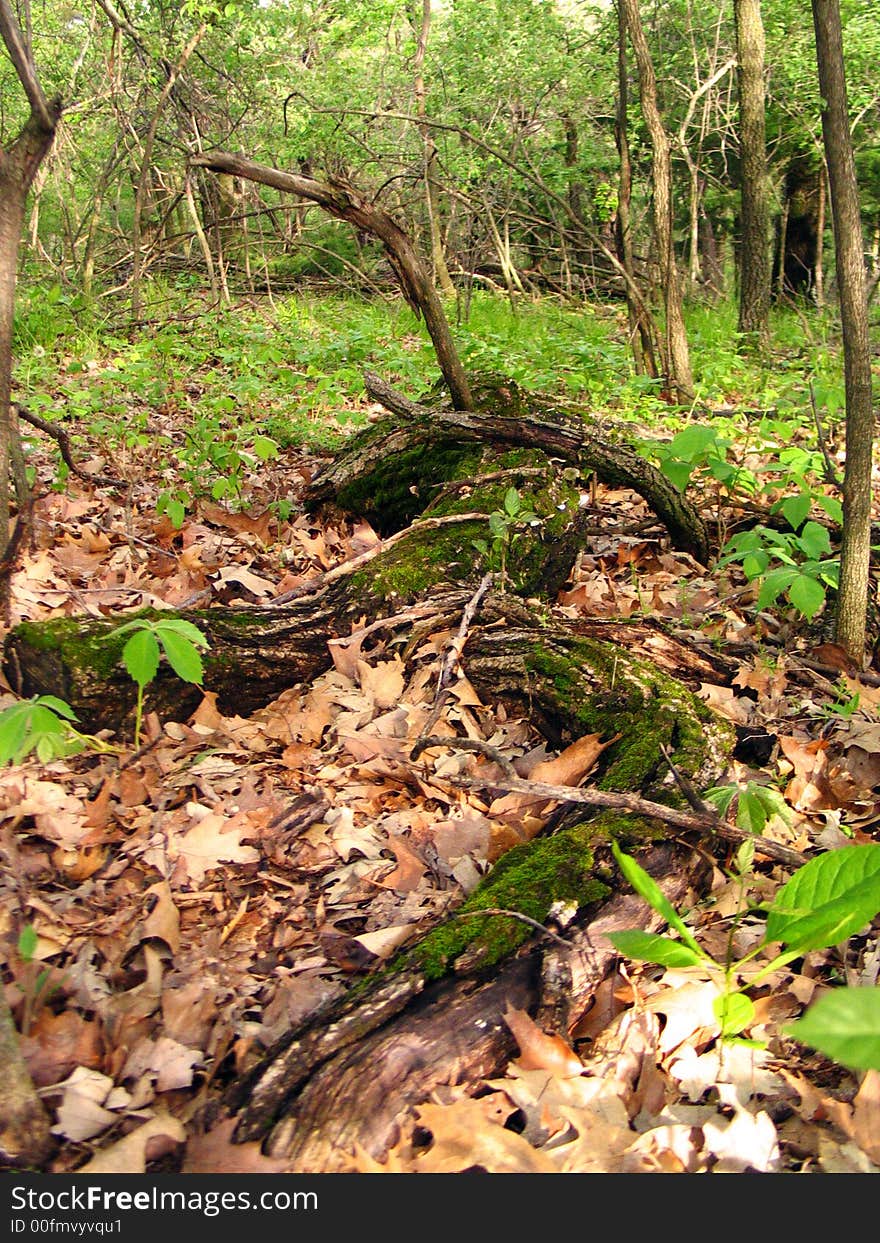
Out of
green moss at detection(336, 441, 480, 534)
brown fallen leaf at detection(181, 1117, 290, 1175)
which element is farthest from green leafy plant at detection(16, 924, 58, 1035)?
green moss at detection(336, 441, 480, 534)

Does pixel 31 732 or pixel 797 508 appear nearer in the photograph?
pixel 31 732

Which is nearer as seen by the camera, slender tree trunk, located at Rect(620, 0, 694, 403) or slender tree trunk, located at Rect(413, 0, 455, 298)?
slender tree trunk, located at Rect(620, 0, 694, 403)

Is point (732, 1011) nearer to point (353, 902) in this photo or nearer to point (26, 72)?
point (353, 902)

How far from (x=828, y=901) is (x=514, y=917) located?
622 mm

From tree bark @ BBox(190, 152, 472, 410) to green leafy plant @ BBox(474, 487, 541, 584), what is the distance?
41.8 inches

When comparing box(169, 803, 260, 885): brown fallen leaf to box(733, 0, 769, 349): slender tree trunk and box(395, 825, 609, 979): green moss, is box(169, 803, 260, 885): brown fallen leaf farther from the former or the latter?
box(733, 0, 769, 349): slender tree trunk

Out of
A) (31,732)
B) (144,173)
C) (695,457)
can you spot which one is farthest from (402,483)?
(144,173)

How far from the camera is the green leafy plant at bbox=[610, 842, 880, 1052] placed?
1644 mm

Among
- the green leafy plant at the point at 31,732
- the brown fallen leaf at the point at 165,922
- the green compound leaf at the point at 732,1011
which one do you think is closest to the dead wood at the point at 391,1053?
the green compound leaf at the point at 732,1011

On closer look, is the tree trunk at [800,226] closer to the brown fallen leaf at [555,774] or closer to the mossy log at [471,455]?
the mossy log at [471,455]

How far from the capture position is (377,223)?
3959 millimetres

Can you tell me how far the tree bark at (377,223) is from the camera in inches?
A: 143
